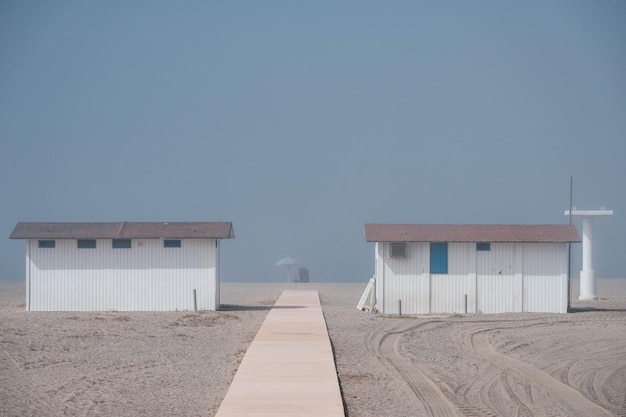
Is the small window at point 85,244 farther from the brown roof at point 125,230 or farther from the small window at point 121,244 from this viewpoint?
the small window at point 121,244

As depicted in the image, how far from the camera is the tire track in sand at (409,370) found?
12117 millimetres

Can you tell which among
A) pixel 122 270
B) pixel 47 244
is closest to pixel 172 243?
pixel 122 270

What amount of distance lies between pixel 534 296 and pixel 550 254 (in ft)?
5.38

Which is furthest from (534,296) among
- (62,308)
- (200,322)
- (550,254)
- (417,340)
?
(62,308)

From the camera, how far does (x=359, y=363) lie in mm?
16797

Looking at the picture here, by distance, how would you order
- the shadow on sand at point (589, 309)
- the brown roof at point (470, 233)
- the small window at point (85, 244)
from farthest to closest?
the shadow on sand at point (589, 309) < the small window at point (85, 244) < the brown roof at point (470, 233)

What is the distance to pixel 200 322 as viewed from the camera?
25359 millimetres

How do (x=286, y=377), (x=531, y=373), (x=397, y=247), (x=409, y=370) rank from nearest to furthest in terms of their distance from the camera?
(x=286, y=377)
(x=531, y=373)
(x=409, y=370)
(x=397, y=247)

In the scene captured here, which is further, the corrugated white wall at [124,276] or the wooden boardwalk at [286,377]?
the corrugated white wall at [124,276]

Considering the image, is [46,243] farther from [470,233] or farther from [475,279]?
[475,279]

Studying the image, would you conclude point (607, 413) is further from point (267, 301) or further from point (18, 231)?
point (267, 301)

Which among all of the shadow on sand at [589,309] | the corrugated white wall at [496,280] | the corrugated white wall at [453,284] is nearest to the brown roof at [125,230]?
the corrugated white wall at [453,284]

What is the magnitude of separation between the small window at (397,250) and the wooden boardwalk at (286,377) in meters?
6.79

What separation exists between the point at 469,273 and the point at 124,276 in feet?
41.2
